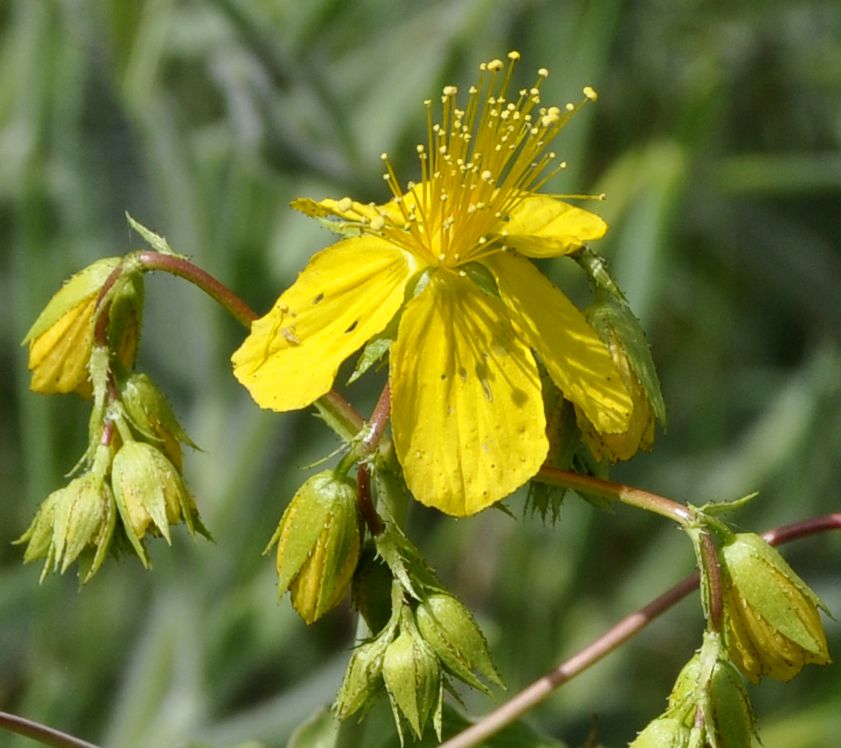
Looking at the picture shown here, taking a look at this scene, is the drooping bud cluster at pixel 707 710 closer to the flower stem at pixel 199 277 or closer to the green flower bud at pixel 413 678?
the green flower bud at pixel 413 678

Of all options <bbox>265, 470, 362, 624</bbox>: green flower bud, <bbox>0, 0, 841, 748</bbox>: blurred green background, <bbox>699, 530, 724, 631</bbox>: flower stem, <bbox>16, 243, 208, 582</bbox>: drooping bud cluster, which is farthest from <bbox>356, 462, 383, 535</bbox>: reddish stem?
<bbox>0, 0, 841, 748</bbox>: blurred green background

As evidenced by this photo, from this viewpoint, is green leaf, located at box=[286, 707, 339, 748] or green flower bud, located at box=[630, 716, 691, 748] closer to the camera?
green flower bud, located at box=[630, 716, 691, 748]

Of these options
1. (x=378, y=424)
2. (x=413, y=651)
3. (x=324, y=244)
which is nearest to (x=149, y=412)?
(x=378, y=424)

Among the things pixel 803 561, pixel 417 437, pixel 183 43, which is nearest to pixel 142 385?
pixel 417 437

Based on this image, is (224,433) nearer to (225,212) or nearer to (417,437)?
(225,212)

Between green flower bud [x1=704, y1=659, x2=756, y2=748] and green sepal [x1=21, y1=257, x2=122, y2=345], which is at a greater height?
green sepal [x1=21, y1=257, x2=122, y2=345]

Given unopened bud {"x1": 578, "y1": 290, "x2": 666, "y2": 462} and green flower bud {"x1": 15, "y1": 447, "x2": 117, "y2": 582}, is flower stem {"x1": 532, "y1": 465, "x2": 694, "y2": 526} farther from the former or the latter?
green flower bud {"x1": 15, "y1": 447, "x2": 117, "y2": 582}
